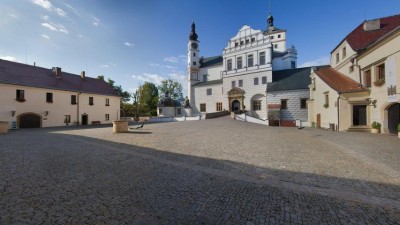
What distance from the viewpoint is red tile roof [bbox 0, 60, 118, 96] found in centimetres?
2511

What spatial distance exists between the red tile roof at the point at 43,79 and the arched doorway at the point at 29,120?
13.2 feet

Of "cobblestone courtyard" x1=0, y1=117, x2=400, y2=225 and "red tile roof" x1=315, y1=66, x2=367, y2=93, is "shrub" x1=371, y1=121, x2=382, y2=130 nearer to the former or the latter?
"red tile roof" x1=315, y1=66, x2=367, y2=93

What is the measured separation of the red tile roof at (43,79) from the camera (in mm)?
25109

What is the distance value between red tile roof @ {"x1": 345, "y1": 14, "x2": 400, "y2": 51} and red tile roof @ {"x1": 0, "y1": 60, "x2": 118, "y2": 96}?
1442 inches

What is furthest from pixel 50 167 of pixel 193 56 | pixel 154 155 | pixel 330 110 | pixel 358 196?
pixel 193 56

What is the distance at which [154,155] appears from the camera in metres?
8.66

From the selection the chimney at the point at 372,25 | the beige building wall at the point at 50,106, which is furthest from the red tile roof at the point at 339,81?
the beige building wall at the point at 50,106

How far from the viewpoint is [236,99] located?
132 feet

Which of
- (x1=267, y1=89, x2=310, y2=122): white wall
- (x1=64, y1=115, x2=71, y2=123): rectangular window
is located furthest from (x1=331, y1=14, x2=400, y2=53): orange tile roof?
(x1=64, y1=115, x2=71, y2=123): rectangular window

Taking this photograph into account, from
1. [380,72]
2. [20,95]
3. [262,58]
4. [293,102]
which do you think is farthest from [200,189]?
[262,58]

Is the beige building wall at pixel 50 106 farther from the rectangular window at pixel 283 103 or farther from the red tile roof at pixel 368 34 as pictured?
the red tile roof at pixel 368 34

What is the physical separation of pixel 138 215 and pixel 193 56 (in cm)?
4946

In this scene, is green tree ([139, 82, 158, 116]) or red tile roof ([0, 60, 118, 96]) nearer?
red tile roof ([0, 60, 118, 96])

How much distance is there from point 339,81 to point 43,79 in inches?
1496
